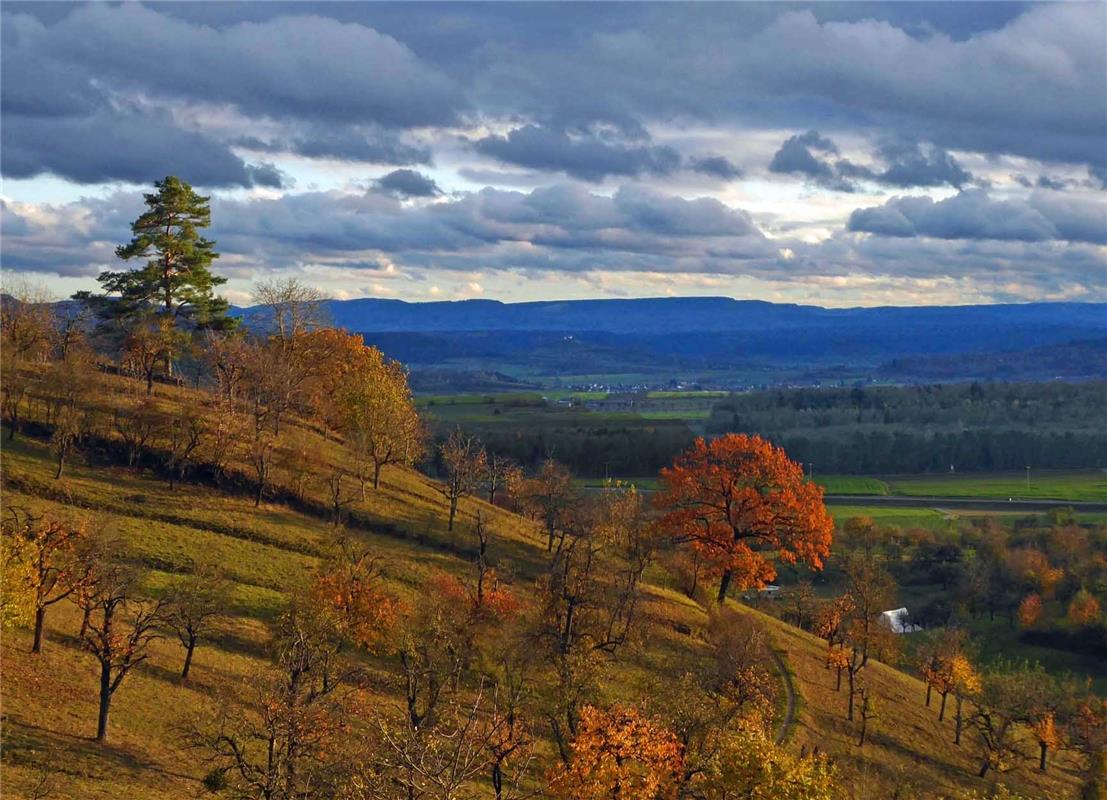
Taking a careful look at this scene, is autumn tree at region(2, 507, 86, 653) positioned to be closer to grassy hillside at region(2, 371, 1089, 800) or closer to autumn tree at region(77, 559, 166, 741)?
autumn tree at region(77, 559, 166, 741)

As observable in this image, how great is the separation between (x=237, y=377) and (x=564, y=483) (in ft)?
106

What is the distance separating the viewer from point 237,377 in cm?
8888

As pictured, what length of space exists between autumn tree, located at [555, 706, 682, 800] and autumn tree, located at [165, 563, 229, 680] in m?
20.5

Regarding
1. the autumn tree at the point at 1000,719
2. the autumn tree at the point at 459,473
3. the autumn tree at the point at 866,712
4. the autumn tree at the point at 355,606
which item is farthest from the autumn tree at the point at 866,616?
the autumn tree at the point at 355,606

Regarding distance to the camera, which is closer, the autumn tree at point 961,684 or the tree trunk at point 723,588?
the autumn tree at point 961,684

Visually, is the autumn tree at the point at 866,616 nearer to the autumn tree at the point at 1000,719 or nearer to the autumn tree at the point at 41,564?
the autumn tree at the point at 1000,719

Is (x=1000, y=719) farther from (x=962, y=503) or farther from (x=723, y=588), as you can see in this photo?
(x=962, y=503)

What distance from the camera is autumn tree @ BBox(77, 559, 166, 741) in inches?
1612

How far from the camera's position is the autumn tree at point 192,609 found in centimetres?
4825

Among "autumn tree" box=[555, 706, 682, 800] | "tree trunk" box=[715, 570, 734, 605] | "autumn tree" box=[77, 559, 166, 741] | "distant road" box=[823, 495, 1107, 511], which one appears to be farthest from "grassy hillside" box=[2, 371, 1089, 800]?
"distant road" box=[823, 495, 1107, 511]

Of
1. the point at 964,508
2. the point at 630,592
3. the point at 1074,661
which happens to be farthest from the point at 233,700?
the point at 964,508

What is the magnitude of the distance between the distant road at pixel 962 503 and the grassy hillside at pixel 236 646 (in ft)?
362

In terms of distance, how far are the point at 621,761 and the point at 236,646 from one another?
26.5 meters

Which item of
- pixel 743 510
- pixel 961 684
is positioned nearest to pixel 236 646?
pixel 743 510
